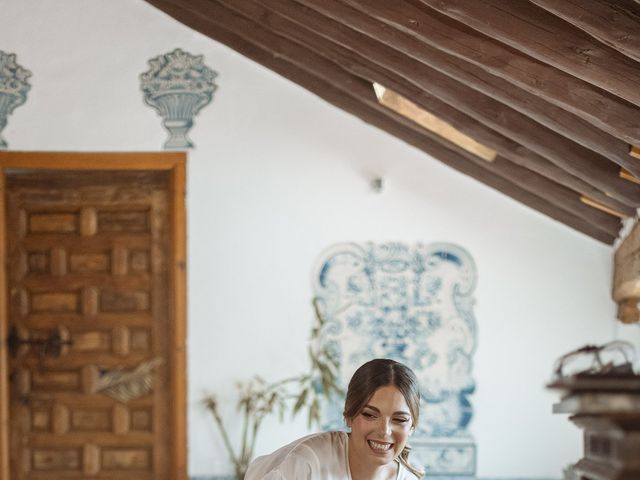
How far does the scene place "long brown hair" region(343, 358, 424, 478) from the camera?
3.40 m

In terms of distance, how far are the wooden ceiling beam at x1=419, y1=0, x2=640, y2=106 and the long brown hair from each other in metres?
1.06

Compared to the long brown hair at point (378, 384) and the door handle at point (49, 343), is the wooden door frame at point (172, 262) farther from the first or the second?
the long brown hair at point (378, 384)

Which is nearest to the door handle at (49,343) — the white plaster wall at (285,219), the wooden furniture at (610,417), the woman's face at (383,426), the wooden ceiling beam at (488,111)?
the white plaster wall at (285,219)

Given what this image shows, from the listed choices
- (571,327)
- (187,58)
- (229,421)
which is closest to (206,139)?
(187,58)

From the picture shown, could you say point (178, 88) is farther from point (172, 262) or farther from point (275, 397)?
point (275, 397)

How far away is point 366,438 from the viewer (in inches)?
133

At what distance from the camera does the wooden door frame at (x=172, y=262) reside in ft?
19.7

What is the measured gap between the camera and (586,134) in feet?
14.1

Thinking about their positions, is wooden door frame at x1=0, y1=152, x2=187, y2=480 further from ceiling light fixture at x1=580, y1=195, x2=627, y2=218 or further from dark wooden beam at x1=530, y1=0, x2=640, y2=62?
dark wooden beam at x1=530, y1=0, x2=640, y2=62

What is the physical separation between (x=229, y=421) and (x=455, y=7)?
309cm

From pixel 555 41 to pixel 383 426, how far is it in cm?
127

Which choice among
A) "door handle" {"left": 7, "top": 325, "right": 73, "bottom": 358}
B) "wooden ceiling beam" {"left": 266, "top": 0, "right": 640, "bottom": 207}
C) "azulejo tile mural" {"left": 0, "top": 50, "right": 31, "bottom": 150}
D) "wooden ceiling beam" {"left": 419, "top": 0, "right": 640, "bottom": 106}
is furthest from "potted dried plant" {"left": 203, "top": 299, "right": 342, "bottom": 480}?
"wooden ceiling beam" {"left": 419, "top": 0, "right": 640, "bottom": 106}

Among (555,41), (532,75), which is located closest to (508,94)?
(532,75)

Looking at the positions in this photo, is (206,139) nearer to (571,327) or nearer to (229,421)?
(229,421)
